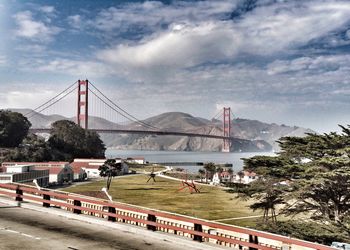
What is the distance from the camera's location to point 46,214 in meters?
23.3

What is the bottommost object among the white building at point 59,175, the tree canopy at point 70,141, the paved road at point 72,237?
the white building at point 59,175

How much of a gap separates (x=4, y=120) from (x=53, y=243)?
158965 millimetres

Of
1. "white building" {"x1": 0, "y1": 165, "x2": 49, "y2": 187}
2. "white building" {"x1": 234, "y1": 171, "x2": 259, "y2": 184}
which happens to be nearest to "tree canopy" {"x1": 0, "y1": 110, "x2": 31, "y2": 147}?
"white building" {"x1": 0, "y1": 165, "x2": 49, "y2": 187}

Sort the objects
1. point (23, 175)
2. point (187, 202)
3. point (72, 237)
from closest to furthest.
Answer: point (72, 237) → point (187, 202) → point (23, 175)

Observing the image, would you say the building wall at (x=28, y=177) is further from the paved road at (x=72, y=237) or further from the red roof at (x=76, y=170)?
the paved road at (x=72, y=237)

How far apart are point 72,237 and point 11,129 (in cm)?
15667

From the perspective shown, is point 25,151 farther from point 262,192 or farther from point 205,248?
point 205,248

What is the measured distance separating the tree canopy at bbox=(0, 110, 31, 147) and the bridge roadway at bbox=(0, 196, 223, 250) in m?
147

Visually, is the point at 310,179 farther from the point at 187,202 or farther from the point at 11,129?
the point at 11,129

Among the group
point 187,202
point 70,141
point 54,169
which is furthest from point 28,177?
point 70,141

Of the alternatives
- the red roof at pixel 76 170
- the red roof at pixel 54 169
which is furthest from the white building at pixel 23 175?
the red roof at pixel 76 170

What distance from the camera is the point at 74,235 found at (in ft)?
59.9

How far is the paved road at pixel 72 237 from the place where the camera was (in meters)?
16.5

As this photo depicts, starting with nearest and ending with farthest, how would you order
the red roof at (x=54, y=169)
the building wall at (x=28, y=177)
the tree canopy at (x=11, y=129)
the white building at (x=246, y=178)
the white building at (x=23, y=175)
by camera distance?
the building wall at (x=28, y=177), the white building at (x=23, y=175), the red roof at (x=54, y=169), the white building at (x=246, y=178), the tree canopy at (x=11, y=129)
